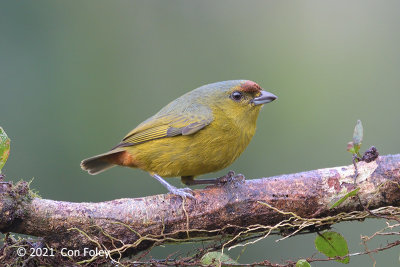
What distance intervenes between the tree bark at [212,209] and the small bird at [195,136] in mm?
404

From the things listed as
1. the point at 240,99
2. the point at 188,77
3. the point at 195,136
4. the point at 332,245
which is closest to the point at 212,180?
the point at 195,136

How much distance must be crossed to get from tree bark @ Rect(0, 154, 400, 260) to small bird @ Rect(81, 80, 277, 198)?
0.40m

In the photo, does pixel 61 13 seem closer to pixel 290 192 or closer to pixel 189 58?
pixel 189 58

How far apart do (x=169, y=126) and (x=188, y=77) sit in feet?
12.8

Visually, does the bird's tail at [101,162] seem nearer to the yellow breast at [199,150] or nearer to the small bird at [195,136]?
the small bird at [195,136]

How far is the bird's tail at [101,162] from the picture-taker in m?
4.61

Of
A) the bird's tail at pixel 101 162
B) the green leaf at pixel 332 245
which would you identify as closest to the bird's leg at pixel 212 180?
the bird's tail at pixel 101 162

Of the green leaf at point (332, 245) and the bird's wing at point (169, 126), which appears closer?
the green leaf at point (332, 245)

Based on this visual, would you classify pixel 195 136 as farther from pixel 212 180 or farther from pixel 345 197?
pixel 345 197

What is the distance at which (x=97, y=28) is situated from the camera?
856cm

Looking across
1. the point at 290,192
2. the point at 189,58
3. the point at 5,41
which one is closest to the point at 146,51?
the point at 189,58

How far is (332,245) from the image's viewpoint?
341cm

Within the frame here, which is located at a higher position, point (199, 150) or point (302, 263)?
point (199, 150)

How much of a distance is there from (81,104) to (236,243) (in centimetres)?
480
